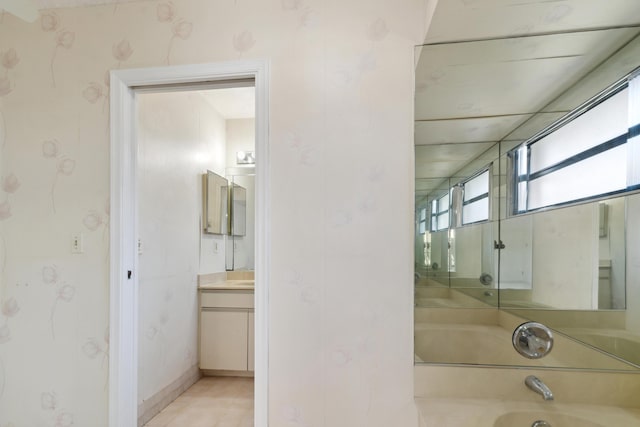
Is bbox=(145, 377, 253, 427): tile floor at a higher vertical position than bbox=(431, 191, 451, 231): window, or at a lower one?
lower

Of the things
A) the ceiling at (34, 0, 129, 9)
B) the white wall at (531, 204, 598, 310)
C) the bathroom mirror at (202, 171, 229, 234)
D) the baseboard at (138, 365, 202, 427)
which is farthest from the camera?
the bathroom mirror at (202, 171, 229, 234)

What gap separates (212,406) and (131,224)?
4.93 ft

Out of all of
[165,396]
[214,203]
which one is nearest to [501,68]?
[214,203]

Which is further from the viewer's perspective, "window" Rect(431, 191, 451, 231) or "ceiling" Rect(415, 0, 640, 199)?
"window" Rect(431, 191, 451, 231)

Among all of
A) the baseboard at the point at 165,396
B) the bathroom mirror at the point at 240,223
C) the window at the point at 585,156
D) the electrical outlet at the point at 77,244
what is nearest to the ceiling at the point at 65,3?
the electrical outlet at the point at 77,244

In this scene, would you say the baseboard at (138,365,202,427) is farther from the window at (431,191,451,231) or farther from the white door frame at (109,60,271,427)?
the window at (431,191,451,231)

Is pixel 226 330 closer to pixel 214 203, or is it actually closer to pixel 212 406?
pixel 212 406

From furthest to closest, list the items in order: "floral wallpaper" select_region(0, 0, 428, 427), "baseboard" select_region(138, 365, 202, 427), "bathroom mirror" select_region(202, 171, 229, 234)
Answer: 1. "bathroom mirror" select_region(202, 171, 229, 234)
2. "baseboard" select_region(138, 365, 202, 427)
3. "floral wallpaper" select_region(0, 0, 428, 427)

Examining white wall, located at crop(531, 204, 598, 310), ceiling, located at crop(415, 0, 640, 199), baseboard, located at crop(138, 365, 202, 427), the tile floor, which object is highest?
ceiling, located at crop(415, 0, 640, 199)

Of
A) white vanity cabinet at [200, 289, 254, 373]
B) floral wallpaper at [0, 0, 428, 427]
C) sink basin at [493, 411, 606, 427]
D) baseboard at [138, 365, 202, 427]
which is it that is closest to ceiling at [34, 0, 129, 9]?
floral wallpaper at [0, 0, 428, 427]

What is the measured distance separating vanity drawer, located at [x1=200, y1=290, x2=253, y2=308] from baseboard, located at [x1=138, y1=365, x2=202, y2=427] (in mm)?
557

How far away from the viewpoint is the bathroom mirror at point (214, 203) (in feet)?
10.0

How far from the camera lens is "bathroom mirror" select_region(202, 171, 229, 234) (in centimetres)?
305

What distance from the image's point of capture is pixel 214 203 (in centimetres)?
315
